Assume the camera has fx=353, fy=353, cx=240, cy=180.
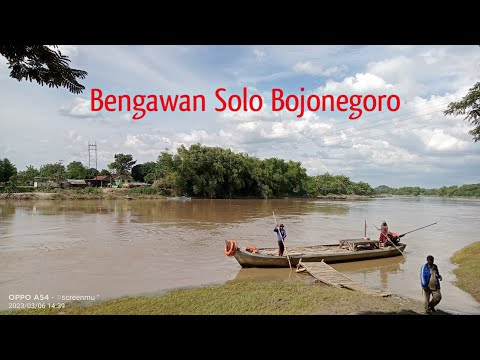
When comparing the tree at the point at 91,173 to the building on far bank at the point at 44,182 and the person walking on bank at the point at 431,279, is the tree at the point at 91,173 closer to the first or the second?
the building on far bank at the point at 44,182

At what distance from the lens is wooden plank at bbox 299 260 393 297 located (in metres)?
8.24

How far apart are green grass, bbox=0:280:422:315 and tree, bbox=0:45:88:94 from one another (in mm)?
4477

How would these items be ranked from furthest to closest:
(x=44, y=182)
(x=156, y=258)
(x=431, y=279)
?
(x=44, y=182), (x=156, y=258), (x=431, y=279)

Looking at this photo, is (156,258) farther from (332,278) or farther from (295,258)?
(332,278)

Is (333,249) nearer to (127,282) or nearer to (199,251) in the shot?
(199,251)

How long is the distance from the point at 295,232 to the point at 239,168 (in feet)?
118

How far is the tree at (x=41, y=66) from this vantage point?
9.68 feet

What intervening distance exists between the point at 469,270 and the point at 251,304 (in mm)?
7617

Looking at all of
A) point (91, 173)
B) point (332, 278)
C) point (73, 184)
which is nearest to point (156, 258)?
point (332, 278)

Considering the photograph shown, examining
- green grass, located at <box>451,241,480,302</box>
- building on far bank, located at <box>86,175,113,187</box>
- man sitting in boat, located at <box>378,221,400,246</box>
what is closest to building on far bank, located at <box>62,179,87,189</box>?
building on far bank, located at <box>86,175,113,187</box>

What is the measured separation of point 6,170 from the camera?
48.2 metres

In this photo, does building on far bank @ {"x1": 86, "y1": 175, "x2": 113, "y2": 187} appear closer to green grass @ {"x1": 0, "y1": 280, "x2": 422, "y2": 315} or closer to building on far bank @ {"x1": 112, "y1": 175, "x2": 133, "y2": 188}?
building on far bank @ {"x1": 112, "y1": 175, "x2": 133, "y2": 188}
